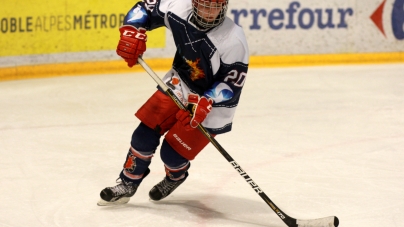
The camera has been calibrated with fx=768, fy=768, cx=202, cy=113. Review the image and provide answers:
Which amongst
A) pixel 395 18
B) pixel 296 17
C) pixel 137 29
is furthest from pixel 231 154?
pixel 395 18

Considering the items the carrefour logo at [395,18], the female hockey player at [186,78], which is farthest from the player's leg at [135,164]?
the carrefour logo at [395,18]

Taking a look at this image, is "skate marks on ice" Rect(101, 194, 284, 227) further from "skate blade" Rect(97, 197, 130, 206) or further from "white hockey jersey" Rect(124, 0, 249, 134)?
"white hockey jersey" Rect(124, 0, 249, 134)

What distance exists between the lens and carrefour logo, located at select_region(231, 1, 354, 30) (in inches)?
268

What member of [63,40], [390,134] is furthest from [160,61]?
[390,134]

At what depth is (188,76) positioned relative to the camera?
321 cm

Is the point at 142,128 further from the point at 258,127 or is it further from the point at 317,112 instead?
the point at 317,112

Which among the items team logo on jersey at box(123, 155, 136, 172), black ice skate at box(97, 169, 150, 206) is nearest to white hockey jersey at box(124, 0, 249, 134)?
team logo on jersey at box(123, 155, 136, 172)

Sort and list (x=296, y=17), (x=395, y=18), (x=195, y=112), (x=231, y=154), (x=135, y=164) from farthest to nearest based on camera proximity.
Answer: (x=395, y=18)
(x=296, y=17)
(x=231, y=154)
(x=135, y=164)
(x=195, y=112)

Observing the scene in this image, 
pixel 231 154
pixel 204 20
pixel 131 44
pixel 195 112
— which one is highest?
pixel 204 20

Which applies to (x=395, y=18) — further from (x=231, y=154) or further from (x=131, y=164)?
(x=131, y=164)

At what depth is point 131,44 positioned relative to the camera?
3131 mm

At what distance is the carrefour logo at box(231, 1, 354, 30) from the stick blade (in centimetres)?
381

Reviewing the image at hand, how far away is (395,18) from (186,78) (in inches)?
171

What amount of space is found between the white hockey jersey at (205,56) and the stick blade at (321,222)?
499mm
